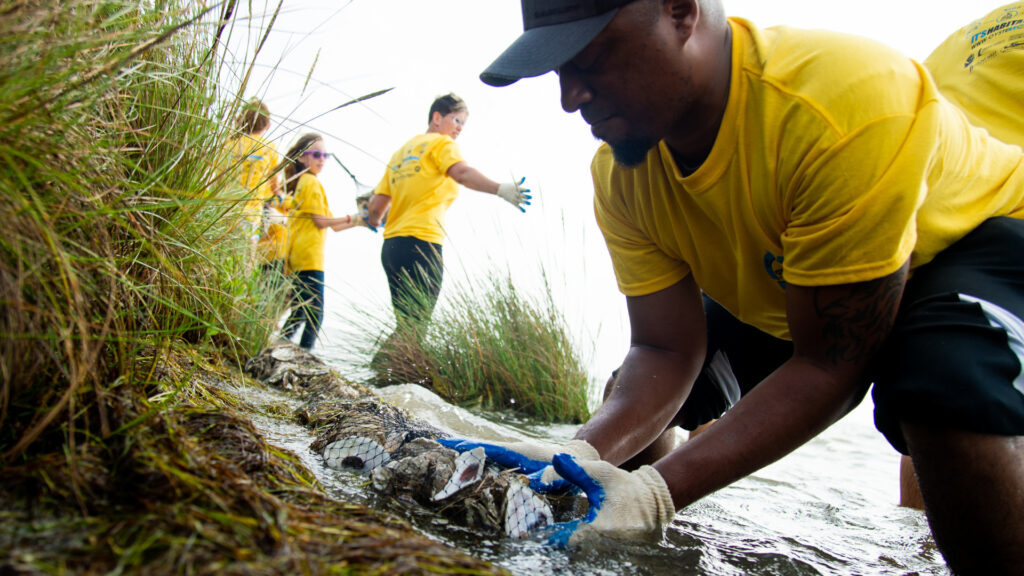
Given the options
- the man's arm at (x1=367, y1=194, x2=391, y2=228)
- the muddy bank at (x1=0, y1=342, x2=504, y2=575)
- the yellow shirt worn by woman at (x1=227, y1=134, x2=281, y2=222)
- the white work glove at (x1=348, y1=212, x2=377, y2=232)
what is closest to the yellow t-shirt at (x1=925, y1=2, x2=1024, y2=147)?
the muddy bank at (x1=0, y1=342, x2=504, y2=575)

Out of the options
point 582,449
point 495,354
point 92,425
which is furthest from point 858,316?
point 495,354

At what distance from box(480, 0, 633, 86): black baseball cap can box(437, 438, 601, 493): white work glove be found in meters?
0.99

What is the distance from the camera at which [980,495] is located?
1.32m

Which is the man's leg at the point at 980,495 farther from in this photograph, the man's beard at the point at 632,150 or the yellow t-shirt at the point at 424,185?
the yellow t-shirt at the point at 424,185

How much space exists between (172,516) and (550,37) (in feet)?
4.42

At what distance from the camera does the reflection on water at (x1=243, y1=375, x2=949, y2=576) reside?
1.37 metres

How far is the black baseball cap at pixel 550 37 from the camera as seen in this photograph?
1.53 meters

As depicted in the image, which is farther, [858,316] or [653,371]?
[653,371]

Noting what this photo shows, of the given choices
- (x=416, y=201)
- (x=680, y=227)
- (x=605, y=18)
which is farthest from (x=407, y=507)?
(x=416, y=201)

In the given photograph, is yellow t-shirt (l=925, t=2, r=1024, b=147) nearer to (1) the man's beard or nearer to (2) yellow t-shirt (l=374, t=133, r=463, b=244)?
(1) the man's beard

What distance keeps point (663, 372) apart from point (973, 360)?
35.0 inches

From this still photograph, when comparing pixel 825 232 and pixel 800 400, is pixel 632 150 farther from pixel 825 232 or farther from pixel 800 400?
pixel 800 400

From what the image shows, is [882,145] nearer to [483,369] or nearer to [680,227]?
[680,227]

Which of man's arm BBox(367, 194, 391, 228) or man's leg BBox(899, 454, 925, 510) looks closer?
man's leg BBox(899, 454, 925, 510)
